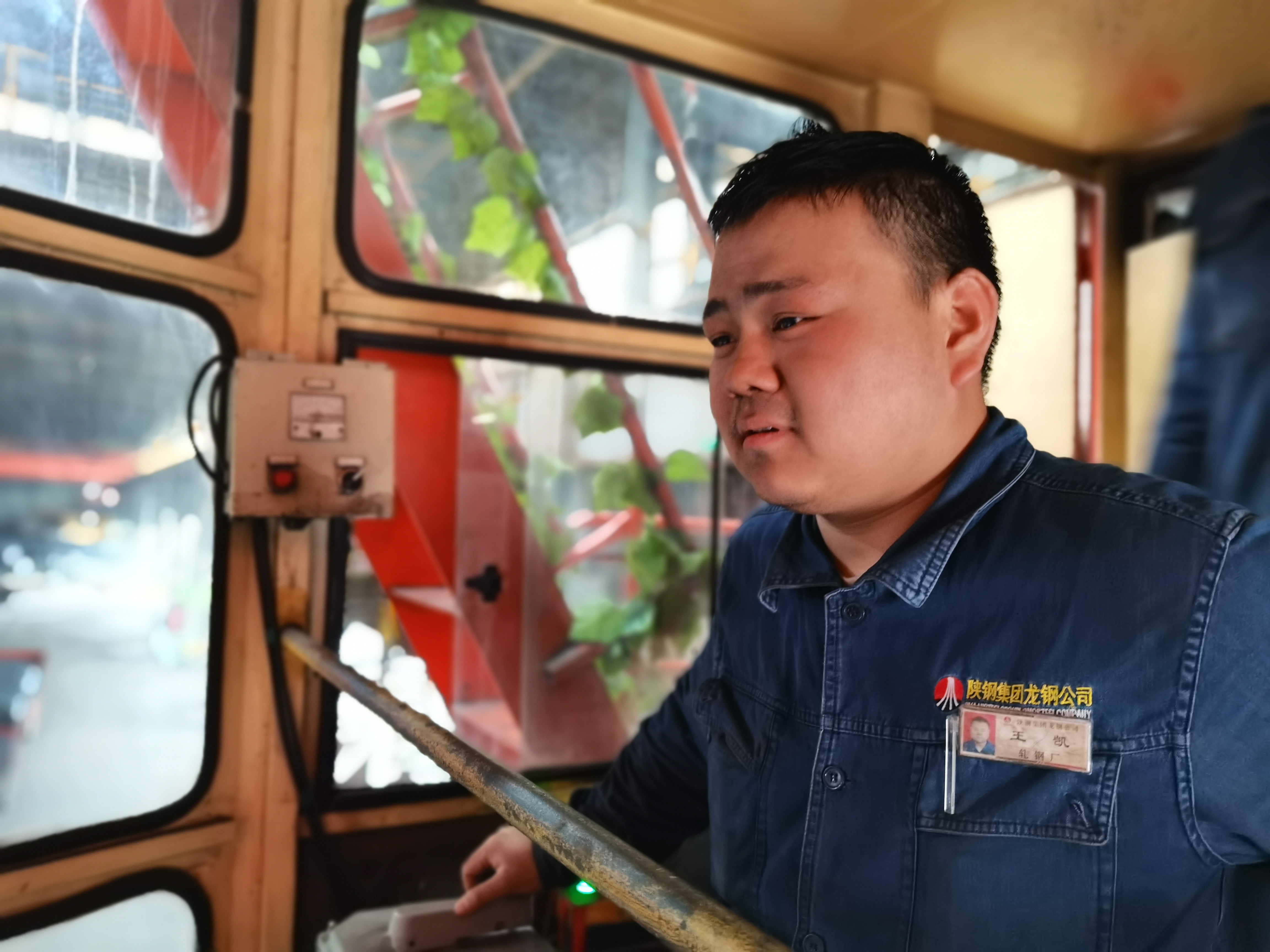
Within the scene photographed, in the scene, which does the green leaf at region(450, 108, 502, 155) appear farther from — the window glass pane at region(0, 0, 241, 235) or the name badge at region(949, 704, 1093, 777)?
the name badge at region(949, 704, 1093, 777)

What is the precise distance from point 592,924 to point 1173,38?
92.7 inches

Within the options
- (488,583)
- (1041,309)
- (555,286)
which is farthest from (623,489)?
(1041,309)

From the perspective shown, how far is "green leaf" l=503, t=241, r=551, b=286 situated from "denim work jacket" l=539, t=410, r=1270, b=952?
108 centimetres

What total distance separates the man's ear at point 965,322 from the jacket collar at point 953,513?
9cm

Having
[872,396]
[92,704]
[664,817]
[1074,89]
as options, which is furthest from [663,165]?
[92,704]

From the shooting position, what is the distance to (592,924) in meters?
1.73

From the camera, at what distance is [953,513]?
3.49 feet

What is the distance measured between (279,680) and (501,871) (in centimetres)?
63

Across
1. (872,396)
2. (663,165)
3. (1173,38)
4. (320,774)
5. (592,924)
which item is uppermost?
(1173,38)

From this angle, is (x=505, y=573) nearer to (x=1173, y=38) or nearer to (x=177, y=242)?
(x=177, y=242)

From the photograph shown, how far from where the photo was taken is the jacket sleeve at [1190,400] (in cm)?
166

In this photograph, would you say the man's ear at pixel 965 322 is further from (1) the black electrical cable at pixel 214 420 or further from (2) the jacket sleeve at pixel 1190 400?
(1) the black electrical cable at pixel 214 420

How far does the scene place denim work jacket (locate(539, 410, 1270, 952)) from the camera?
35.1 inches

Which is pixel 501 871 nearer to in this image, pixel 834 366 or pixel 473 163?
pixel 834 366
